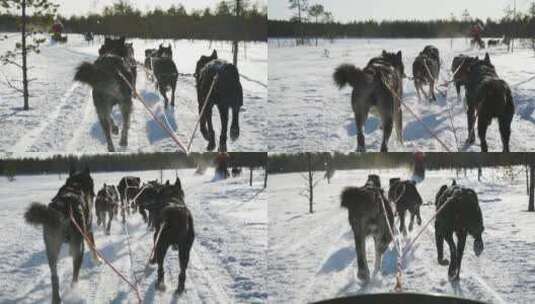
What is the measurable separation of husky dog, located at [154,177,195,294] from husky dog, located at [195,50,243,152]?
1.66ft

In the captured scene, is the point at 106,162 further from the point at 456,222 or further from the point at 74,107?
the point at 456,222

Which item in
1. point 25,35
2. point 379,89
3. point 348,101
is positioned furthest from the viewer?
point 348,101

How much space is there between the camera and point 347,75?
3.07m

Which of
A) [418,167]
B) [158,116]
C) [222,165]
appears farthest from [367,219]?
[158,116]

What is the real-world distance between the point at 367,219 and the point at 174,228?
3.50 feet

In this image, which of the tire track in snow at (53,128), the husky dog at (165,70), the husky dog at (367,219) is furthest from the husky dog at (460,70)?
the tire track in snow at (53,128)

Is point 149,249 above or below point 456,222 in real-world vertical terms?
below

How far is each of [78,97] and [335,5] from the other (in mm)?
1331

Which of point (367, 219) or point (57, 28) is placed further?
point (367, 219)

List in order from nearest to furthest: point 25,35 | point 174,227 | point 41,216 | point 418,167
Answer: point 25,35 < point 41,216 < point 418,167 < point 174,227

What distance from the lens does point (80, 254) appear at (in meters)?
3.32

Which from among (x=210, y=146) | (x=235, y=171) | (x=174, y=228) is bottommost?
(x=174, y=228)

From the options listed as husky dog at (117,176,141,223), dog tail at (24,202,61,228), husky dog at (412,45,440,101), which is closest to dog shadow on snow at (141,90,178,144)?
husky dog at (117,176,141,223)

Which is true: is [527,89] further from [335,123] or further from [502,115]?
[335,123]
